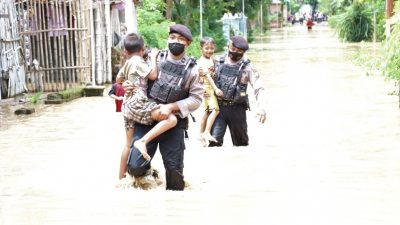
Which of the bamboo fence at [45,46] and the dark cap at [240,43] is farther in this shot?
the bamboo fence at [45,46]

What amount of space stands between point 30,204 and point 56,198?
275 mm

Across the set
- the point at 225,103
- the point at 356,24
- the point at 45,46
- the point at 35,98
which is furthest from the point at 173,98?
the point at 356,24

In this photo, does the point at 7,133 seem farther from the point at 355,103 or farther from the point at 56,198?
the point at 355,103

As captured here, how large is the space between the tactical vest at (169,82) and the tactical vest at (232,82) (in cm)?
284

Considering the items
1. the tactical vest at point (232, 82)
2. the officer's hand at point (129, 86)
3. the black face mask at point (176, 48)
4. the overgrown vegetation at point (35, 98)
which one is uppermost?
the black face mask at point (176, 48)

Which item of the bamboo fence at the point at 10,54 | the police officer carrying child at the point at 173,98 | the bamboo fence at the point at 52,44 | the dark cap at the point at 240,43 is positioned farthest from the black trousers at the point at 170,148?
the bamboo fence at the point at 52,44

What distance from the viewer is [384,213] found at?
6.41 metres

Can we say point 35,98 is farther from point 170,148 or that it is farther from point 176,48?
point 176,48

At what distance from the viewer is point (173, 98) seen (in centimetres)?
714

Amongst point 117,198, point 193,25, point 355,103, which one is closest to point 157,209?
point 117,198

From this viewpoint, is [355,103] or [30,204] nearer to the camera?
[30,204]

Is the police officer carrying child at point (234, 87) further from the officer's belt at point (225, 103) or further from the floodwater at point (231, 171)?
the floodwater at point (231, 171)

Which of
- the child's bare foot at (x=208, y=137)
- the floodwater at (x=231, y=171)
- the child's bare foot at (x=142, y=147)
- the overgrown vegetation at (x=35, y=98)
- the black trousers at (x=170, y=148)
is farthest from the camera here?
the overgrown vegetation at (x=35, y=98)

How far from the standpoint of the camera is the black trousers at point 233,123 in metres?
10.2
